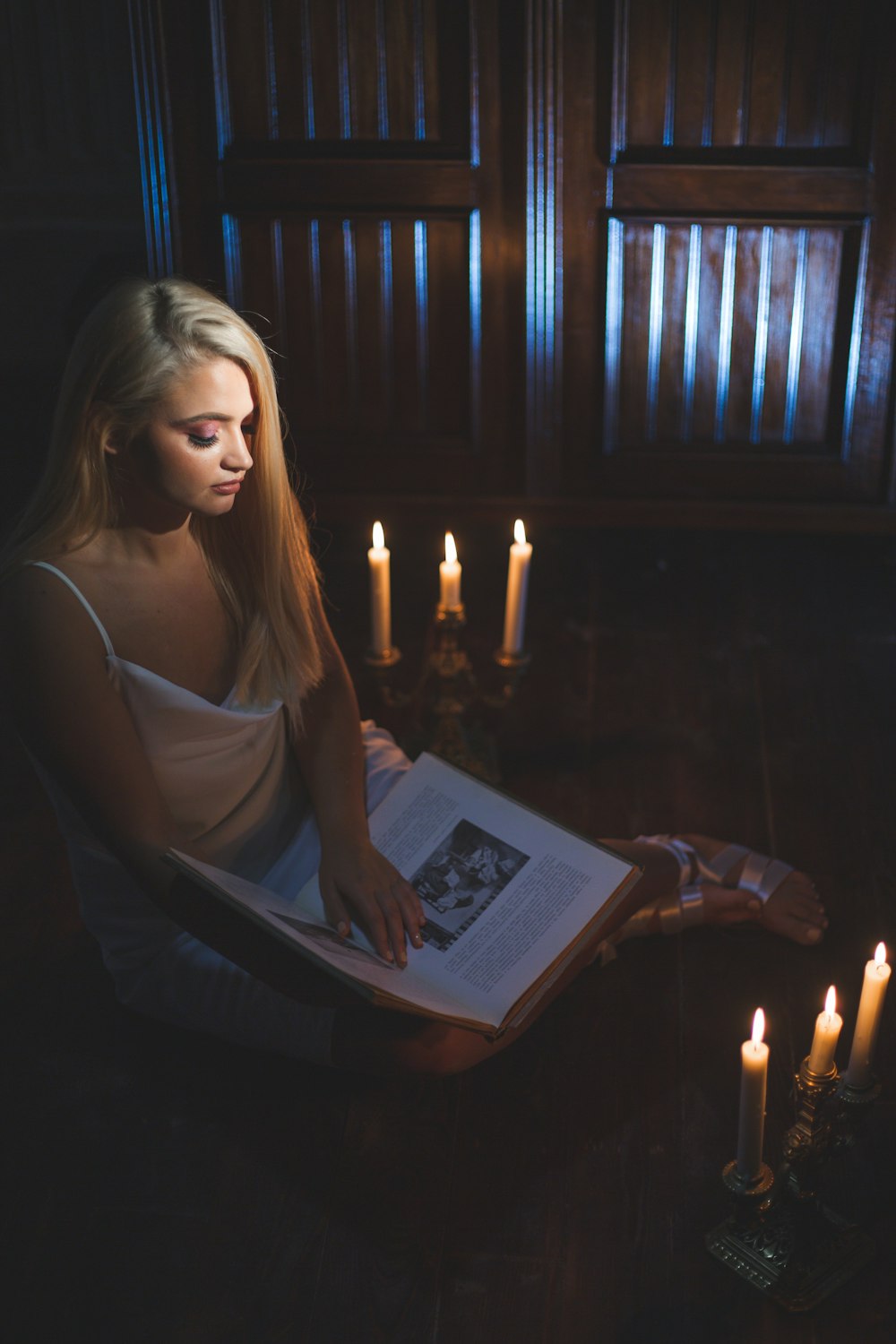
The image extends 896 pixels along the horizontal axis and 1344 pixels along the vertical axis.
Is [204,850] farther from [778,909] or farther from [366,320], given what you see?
[366,320]

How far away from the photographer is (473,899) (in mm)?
1490

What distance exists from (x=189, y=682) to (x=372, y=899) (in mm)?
342

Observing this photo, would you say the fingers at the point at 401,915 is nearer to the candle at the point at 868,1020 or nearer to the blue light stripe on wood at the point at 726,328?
the candle at the point at 868,1020

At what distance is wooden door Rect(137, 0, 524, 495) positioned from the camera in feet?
8.32

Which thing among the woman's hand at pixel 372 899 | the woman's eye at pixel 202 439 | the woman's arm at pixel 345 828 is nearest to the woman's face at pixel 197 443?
the woman's eye at pixel 202 439

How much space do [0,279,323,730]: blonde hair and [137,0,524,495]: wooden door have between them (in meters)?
1.31

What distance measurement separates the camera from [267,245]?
8.86 ft

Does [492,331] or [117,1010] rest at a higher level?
[492,331]

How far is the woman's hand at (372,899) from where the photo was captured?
1.42 meters

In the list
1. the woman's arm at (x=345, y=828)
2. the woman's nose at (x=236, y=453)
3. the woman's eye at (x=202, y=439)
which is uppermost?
the woman's eye at (x=202, y=439)

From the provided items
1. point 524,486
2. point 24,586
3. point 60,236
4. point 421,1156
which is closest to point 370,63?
point 524,486

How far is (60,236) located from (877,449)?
82.1 inches

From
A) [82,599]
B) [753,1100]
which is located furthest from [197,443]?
[753,1100]

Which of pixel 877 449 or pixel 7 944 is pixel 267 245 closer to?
pixel 877 449
